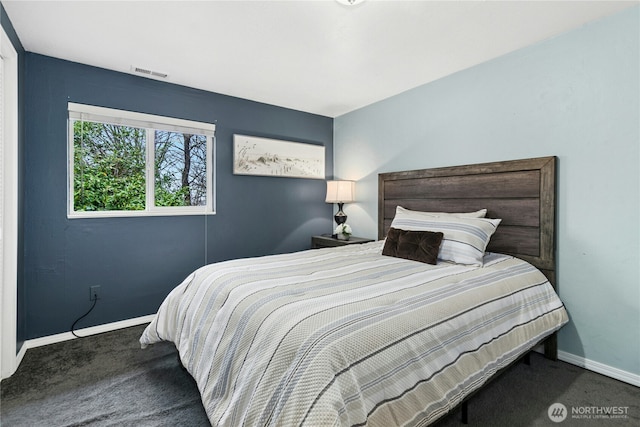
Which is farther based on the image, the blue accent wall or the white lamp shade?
the white lamp shade

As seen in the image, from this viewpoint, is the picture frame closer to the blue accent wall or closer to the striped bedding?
the blue accent wall

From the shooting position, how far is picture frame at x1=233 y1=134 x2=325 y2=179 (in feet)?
11.7

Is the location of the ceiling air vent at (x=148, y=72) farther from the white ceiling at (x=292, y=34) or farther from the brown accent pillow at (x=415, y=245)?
the brown accent pillow at (x=415, y=245)

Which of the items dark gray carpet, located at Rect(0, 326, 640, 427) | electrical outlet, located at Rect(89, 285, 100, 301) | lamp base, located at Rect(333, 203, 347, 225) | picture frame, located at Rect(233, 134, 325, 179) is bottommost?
dark gray carpet, located at Rect(0, 326, 640, 427)

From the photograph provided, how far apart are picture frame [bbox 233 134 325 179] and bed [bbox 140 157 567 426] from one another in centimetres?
154

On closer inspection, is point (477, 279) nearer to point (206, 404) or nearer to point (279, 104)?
point (206, 404)

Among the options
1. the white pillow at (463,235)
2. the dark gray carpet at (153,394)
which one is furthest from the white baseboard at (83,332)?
the white pillow at (463,235)

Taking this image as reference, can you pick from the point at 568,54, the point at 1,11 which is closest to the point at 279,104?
the point at 1,11

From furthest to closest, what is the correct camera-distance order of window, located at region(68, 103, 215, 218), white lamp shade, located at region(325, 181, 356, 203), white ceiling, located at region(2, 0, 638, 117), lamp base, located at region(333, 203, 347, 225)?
lamp base, located at region(333, 203, 347, 225) < white lamp shade, located at region(325, 181, 356, 203) < window, located at region(68, 103, 215, 218) < white ceiling, located at region(2, 0, 638, 117)

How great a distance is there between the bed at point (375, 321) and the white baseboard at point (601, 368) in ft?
0.35

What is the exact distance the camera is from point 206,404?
4.55 ft

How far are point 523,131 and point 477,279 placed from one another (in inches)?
55.0

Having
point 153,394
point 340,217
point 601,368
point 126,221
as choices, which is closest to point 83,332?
point 126,221

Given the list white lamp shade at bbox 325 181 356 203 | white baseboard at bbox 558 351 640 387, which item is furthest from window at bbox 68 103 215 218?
white baseboard at bbox 558 351 640 387
